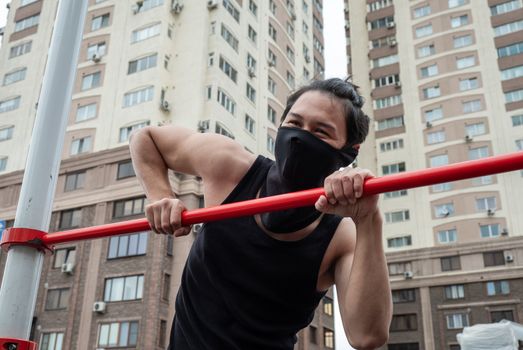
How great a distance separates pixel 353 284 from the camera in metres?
1.75

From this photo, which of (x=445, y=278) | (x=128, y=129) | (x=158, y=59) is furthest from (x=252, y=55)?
(x=445, y=278)

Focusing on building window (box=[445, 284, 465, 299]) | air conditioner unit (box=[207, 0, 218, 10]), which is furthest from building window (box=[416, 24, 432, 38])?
air conditioner unit (box=[207, 0, 218, 10])

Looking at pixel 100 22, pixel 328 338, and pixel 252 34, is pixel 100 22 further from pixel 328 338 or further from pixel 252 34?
pixel 328 338

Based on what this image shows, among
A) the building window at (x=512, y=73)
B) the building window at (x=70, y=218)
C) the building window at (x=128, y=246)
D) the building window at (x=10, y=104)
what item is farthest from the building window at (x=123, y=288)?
the building window at (x=512, y=73)

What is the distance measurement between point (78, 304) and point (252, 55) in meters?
13.9

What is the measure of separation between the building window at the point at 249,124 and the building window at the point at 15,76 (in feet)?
37.5

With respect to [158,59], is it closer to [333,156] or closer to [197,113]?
[197,113]

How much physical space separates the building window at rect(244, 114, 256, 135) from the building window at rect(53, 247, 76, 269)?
9103 millimetres

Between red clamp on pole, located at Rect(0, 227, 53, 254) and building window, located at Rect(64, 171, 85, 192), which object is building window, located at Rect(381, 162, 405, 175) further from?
red clamp on pole, located at Rect(0, 227, 53, 254)

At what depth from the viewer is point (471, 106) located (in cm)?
3400

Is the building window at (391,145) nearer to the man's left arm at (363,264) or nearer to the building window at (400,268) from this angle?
the building window at (400,268)

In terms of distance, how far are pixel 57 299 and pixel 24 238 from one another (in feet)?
78.8

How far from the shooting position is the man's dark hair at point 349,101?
208cm

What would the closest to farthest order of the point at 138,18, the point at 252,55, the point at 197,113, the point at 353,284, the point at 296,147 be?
1. the point at 353,284
2. the point at 296,147
3. the point at 197,113
4. the point at 138,18
5. the point at 252,55
